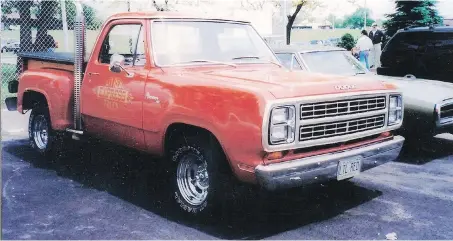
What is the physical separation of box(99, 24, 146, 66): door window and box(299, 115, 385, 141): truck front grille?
1.87 m

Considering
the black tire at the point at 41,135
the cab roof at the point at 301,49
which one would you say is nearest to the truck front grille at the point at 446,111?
the cab roof at the point at 301,49

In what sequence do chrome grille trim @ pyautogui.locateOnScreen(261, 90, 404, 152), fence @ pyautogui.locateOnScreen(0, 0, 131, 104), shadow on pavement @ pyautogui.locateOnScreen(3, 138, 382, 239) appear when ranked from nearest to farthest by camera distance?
1. chrome grille trim @ pyautogui.locateOnScreen(261, 90, 404, 152)
2. shadow on pavement @ pyautogui.locateOnScreen(3, 138, 382, 239)
3. fence @ pyautogui.locateOnScreen(0, 0, 131, 104)

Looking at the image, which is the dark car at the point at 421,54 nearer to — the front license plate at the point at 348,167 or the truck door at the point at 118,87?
the front license plate at the point at 348,167

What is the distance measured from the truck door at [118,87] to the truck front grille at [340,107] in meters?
1.66

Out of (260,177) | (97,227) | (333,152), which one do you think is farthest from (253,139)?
(97,227)

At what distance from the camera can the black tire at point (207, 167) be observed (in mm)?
3936

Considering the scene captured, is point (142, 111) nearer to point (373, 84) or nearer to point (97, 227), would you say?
point (97, 227)

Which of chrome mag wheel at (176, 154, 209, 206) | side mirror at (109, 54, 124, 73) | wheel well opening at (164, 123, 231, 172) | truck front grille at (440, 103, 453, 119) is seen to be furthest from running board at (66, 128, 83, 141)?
truck front grille at (440, 103, 453, 119)

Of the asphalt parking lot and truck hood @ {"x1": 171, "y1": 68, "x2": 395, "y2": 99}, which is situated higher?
truck hood @ {"x1": 171, "y1": 68, "x2": 395, "y2": 99}

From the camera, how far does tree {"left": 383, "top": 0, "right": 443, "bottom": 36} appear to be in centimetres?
2536

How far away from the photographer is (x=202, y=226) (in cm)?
408

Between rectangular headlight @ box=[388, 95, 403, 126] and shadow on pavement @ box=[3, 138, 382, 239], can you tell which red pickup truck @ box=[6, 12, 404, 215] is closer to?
rectangular headlight @ box=[388, 95, 403, 126]

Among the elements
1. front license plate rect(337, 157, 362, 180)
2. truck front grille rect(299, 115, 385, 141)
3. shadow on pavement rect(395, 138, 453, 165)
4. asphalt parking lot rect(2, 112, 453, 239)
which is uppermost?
truck front grille rect(299, 115, 385, 141)

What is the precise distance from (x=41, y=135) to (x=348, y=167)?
4.58m
